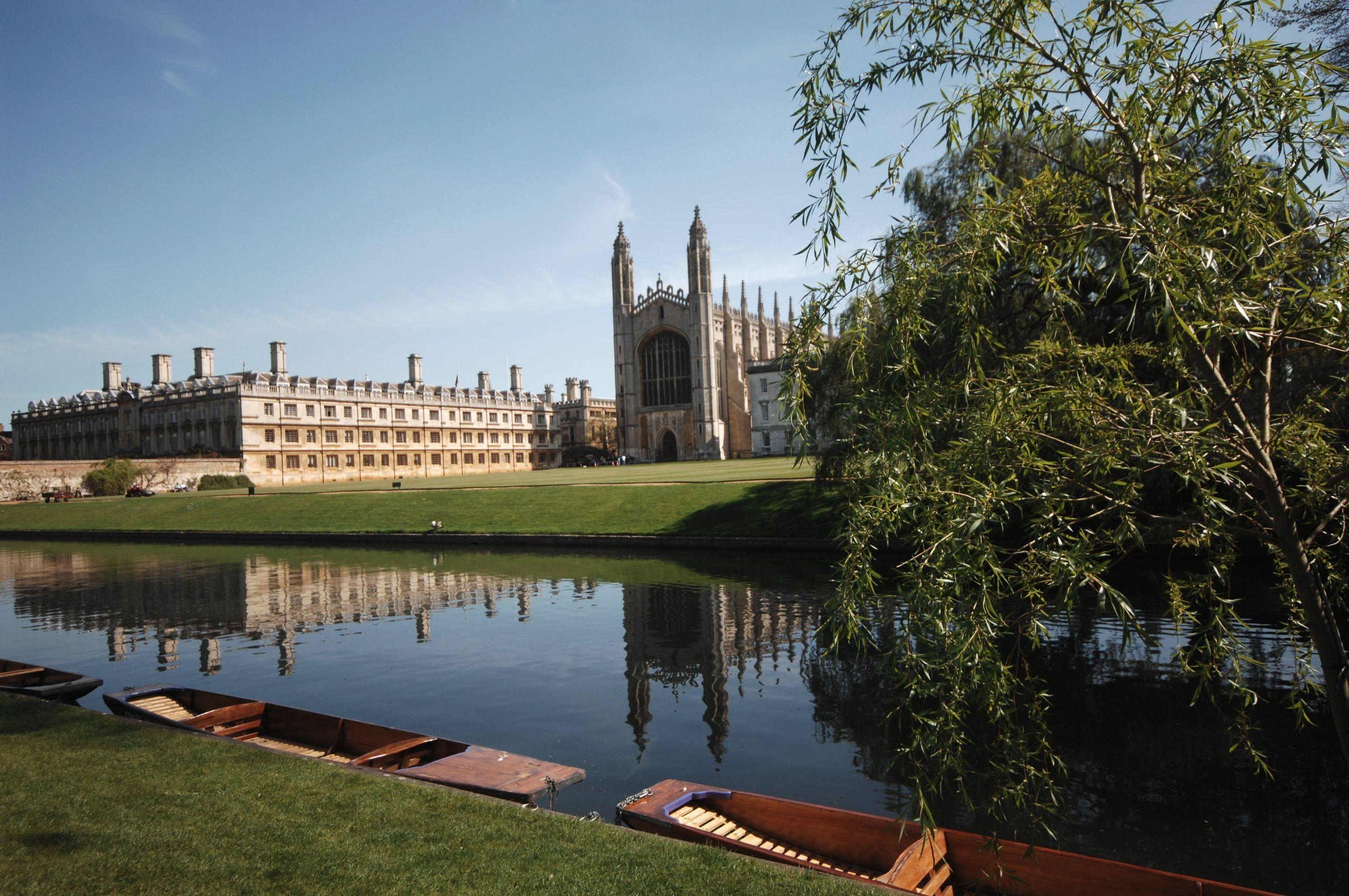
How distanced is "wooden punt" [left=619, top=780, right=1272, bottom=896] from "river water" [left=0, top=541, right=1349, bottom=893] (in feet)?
4.25

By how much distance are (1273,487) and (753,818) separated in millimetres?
3719

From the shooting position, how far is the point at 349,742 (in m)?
7.70

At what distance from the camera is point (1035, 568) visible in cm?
432

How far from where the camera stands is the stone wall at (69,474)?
55.2 m

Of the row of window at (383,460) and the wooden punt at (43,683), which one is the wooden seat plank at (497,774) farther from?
the row of window at (383,460)

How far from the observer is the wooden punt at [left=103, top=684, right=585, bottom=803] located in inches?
254

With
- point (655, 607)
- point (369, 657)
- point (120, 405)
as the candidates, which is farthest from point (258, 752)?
point (120, 405)

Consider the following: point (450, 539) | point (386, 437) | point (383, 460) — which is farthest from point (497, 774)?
point (386, 437)

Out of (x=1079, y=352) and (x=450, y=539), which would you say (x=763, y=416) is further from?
(x=1079, y=352)

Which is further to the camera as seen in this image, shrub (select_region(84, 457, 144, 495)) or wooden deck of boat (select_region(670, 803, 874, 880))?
shrub (select_region(84, 457, 144, 495))

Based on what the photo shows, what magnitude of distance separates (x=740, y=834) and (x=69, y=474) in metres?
66.3

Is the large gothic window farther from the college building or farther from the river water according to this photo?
the river water

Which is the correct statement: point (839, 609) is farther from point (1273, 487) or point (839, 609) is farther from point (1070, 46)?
point (1070, 46)

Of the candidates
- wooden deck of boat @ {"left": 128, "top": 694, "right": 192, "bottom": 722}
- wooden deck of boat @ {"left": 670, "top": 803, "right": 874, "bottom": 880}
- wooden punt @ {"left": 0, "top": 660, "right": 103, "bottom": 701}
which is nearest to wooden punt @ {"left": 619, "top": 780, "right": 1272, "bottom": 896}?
wooden deck of boat @ {"left": 670, "top": 803, "right": 874, "bottom": 880}
